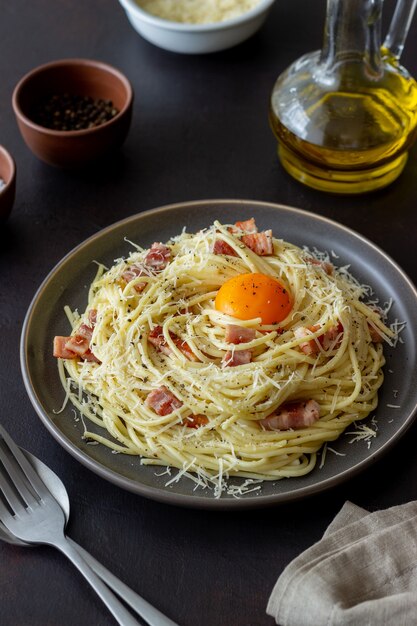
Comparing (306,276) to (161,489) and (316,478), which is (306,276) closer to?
(316,478)

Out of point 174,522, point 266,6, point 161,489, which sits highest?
point 266,6

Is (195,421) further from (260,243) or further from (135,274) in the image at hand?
(260,243)

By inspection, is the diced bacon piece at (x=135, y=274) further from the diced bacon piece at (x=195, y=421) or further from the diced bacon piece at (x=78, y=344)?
the diced bacon piece at (x=195, y=421)

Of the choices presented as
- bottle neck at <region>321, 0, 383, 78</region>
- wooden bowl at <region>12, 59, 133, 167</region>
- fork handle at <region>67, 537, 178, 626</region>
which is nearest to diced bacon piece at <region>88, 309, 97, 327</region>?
fork handle at <region>67, 537, 178, 626</region>

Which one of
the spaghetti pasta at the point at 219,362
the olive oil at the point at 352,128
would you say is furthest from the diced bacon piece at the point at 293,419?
the olive oil at the point at 352,128

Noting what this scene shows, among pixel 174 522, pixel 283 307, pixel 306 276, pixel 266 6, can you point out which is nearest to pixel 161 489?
pixel 174 522

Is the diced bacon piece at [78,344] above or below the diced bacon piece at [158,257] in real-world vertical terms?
below
